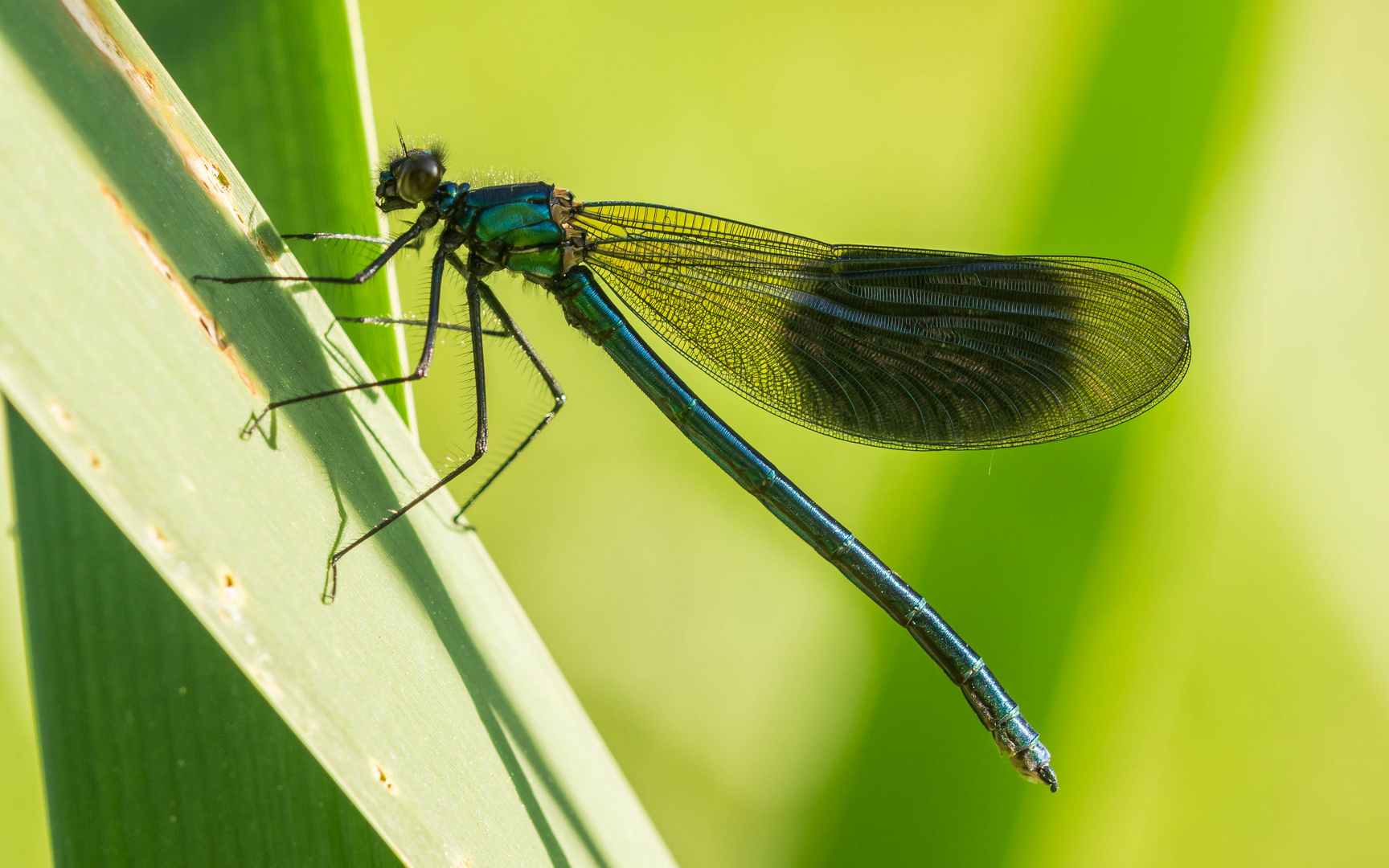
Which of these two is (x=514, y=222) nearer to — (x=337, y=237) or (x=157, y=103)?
(x=337, y=237)

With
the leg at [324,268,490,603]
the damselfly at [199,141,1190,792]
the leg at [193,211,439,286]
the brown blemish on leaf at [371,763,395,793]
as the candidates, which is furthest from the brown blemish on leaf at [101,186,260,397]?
the damselfly at [199,141,1190,792]

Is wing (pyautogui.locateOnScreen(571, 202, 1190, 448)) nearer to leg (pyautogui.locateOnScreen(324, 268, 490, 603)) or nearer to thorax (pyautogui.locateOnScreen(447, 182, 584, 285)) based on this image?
thorax (pyautogui.locateOnScreen(447, 182, 584, 285))

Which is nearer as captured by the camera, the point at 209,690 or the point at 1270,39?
the point at 209,690

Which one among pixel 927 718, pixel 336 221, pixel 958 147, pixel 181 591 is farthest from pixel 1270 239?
pixel 181 591

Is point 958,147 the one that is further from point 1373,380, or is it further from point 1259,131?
point 1373,380

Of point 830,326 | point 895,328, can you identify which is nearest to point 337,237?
point 830,326

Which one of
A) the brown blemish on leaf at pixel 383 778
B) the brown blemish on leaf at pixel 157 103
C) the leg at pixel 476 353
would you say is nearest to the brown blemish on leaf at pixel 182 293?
the brown blemish on leaf at pixel 157 103
